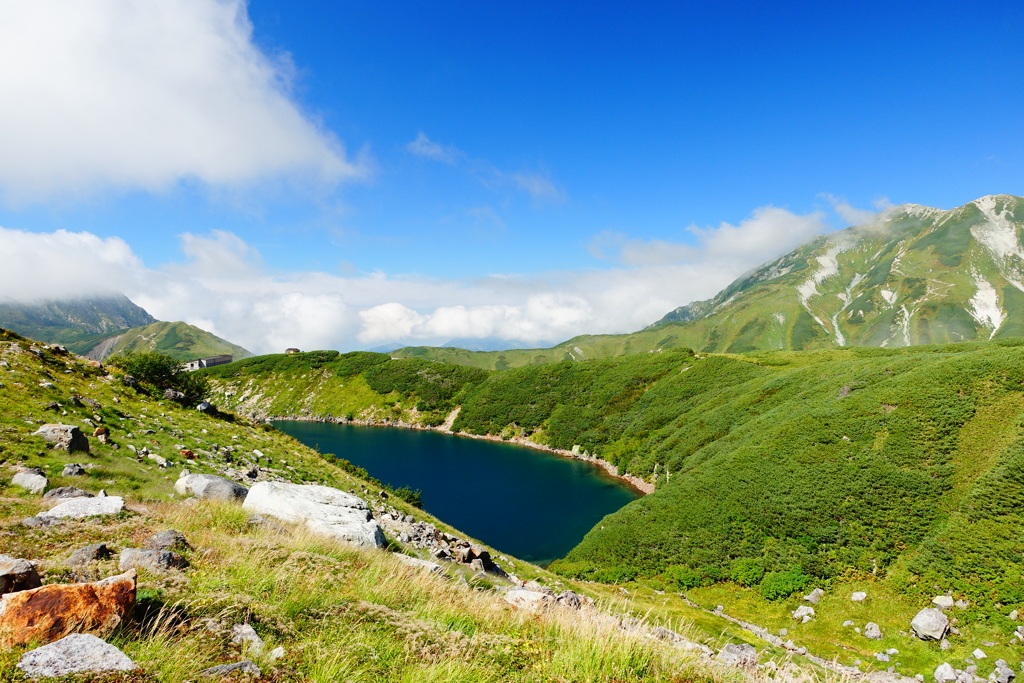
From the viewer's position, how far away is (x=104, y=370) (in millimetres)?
30797

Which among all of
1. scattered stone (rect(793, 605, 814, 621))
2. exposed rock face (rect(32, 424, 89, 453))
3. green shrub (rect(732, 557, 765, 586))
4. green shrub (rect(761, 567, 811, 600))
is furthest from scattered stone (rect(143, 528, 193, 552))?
green shrub (rect(732, 557, 765, 586))

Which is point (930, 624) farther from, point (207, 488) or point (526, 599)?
point (207, 488)

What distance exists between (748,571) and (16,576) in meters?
36.5

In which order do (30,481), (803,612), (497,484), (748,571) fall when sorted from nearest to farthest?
1. (30,481)
2. (803,612)
3. (748,571)
4. (497,484)

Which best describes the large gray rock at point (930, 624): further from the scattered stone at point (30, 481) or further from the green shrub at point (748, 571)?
the scattered stone at point (30, 481)

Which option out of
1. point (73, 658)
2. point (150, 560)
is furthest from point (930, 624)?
point (73, 658)

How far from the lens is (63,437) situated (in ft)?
50.2

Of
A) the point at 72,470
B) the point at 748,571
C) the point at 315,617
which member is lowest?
the point at 748,571

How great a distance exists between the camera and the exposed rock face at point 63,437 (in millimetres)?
15031

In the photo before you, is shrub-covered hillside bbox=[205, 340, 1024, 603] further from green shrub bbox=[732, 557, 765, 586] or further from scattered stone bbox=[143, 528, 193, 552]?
scattered stone bbox=[143, 528, 193, 552]

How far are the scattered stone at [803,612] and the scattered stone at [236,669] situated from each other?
31.8 metres

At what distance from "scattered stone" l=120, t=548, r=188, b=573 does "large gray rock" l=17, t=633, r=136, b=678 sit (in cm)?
292

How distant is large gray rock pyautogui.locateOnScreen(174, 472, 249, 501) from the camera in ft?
48.6

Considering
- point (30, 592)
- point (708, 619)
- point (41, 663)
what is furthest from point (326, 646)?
point (708, 619)
